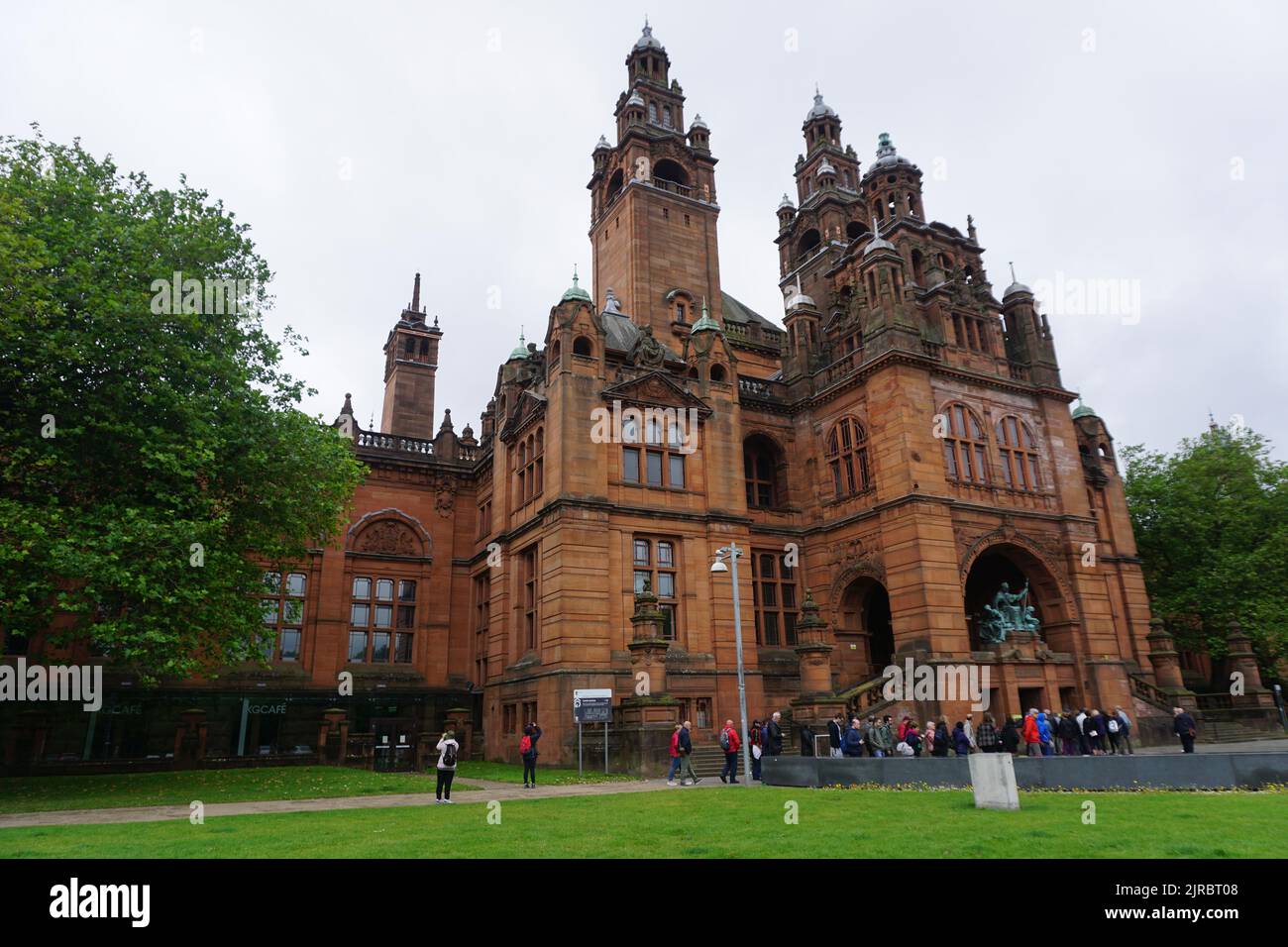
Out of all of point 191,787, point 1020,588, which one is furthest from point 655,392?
point 191,787

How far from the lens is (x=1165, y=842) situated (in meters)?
9.76

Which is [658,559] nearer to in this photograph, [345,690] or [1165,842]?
[345,690]

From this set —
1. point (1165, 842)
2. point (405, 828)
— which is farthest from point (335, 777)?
point (1165, 842)

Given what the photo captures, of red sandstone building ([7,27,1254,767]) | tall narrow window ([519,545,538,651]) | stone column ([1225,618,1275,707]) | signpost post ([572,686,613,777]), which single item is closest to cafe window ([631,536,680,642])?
red sandstone building ([7,27,1254,767])

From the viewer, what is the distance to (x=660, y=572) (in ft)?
107

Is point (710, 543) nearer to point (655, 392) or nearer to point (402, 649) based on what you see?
point (655, 392)

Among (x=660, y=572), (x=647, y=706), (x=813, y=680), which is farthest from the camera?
(x=660, y=572)

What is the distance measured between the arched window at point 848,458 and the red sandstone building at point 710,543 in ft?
0.47

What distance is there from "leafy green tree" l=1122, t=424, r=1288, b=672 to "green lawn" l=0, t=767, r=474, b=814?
135ft

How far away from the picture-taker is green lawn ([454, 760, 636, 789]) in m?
24.0

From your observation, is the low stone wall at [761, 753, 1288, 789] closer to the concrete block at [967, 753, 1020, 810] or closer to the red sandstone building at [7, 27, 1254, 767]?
the concrete block at [967, 753, 1020, 810]

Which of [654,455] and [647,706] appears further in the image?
[654,455]

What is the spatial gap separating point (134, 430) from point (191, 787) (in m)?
9.81

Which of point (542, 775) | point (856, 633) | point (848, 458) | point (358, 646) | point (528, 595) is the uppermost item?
point (848, 458)
